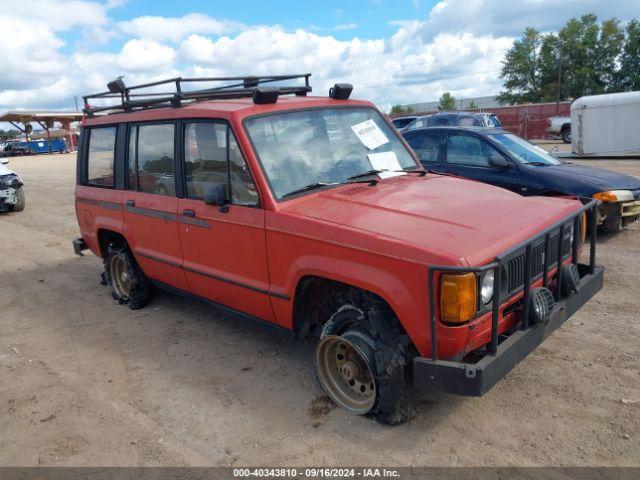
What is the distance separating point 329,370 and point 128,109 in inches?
132

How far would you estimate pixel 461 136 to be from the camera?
303 inches

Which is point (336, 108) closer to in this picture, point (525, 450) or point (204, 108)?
point (204, 108)

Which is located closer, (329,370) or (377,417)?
(377,417)

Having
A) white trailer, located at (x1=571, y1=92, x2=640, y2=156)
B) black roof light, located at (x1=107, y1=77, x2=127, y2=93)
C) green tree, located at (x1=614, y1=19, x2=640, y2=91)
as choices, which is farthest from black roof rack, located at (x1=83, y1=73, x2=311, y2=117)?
green tree, located at (x1=614, y1=19, x2=640, y2=91)

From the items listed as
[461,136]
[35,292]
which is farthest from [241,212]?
[461,136]

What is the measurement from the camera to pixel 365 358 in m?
3.17

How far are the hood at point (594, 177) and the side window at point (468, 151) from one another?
0.72 m

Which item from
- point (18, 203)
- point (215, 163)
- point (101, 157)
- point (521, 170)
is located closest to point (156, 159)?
point (215, 163)

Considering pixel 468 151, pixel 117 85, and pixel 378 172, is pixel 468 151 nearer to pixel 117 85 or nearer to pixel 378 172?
pixel 378 172

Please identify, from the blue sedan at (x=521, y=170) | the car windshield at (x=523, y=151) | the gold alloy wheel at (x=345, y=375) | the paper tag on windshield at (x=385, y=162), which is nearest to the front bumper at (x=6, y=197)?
the blue sedan at (x=521, y=170)

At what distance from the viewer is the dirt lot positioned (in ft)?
10.2

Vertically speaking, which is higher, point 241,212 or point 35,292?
point 241,212

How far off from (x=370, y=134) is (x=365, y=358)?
6.69 feet

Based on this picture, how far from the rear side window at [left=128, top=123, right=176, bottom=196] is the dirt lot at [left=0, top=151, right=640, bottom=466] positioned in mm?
1385
